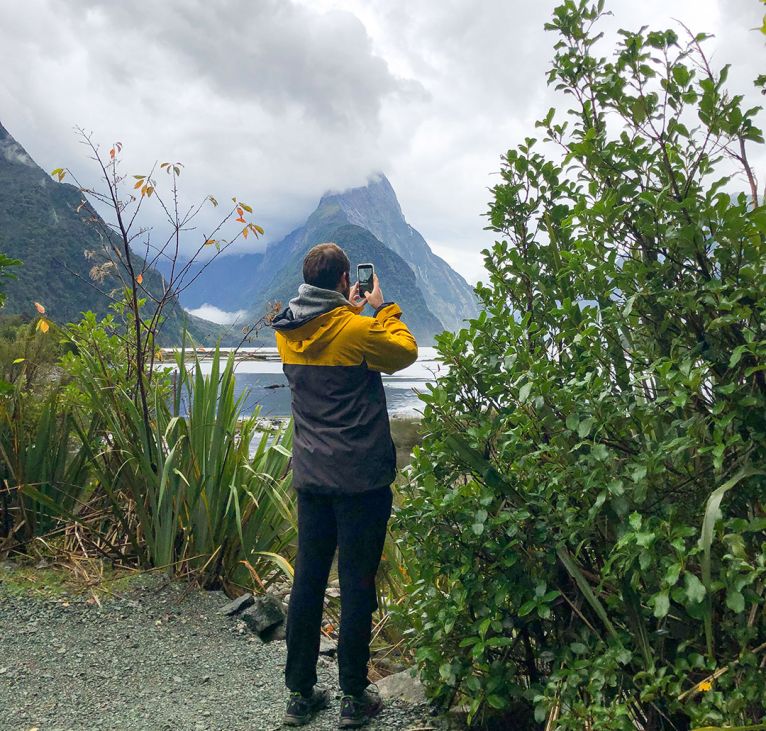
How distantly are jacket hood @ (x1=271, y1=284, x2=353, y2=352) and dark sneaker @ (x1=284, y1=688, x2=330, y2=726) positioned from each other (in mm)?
1506

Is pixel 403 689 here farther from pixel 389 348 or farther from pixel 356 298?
pixel 356 298

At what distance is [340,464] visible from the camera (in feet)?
9.23

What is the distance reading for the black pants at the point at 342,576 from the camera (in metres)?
2.86

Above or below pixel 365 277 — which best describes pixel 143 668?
below

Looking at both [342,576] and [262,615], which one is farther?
[262,615]

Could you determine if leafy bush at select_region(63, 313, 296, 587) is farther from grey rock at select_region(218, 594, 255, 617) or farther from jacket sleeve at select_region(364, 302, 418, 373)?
jacket sleeve at select_region(364, 302, 418, 373)

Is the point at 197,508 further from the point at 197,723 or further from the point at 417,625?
the point at 417,625

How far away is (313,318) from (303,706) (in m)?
1.66

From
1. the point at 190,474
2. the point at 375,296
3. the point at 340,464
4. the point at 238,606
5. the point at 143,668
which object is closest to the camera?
the point at 340,464

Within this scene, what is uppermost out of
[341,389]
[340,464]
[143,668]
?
[341,389]

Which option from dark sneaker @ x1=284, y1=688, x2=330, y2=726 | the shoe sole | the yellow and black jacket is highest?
the yellow and black jacket

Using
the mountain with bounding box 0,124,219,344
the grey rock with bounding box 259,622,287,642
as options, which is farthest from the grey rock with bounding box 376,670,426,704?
the mountain with bounding box 0,124,219,344

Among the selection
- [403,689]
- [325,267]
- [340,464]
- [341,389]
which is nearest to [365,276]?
[325,267]

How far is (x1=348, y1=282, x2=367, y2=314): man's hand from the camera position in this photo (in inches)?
125
